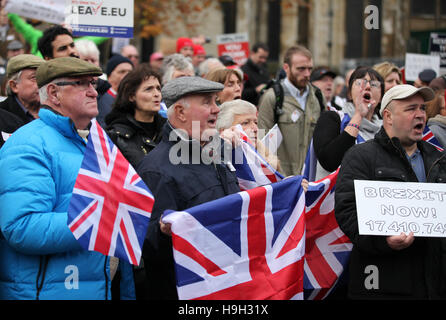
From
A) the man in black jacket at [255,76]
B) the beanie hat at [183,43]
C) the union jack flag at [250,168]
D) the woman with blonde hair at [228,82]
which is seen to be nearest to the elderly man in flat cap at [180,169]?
the union jack flag at [250,168]

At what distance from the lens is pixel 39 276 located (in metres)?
3.70

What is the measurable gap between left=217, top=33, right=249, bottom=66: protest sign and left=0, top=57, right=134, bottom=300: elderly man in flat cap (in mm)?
9238

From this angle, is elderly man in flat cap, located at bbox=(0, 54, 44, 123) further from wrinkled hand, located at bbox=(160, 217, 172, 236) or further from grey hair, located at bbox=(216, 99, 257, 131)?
wrinkled hand, located at bbox=(160, 217, 172, 236)

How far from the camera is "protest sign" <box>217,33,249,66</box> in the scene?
1313cm

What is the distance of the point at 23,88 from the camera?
5547 mm

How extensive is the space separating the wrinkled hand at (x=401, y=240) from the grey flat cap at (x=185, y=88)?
4.46ft

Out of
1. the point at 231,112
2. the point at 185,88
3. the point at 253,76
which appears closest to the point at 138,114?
the point at 231,112

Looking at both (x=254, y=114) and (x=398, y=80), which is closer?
(x=254, y=114)

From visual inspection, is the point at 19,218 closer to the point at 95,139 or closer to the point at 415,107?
the point at 95,139

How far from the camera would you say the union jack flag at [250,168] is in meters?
4.98

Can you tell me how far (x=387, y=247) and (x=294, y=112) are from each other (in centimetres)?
320

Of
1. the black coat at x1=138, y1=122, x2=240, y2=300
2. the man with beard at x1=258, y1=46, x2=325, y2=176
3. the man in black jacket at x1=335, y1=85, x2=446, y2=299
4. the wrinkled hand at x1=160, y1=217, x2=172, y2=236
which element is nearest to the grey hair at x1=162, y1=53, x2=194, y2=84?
the man with beard at x1=258, y1=46, x2=325, y2=176

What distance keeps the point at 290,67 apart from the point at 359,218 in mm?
3530
